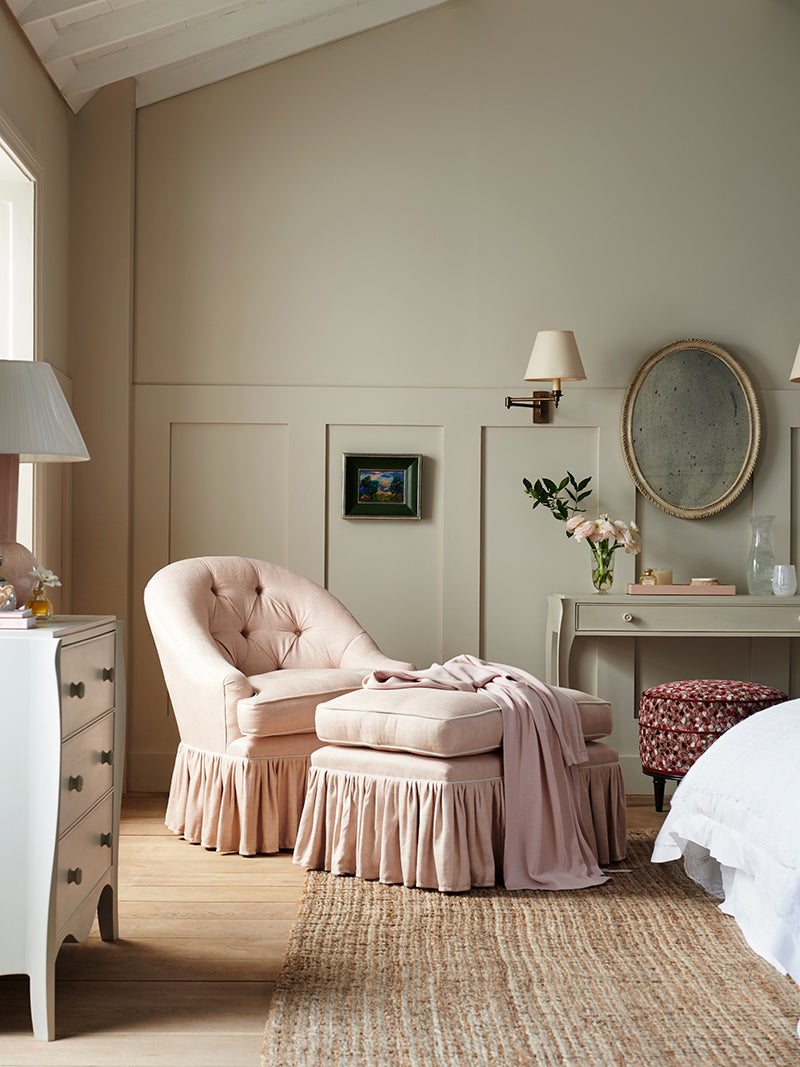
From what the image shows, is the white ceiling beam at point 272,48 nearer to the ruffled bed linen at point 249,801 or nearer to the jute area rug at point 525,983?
the ruffled bed linen at point 249,801

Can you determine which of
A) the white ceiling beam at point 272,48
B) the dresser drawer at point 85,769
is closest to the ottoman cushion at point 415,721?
the dresser drawer at point 85,769

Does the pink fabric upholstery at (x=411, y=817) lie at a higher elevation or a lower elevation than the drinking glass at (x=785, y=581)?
lower

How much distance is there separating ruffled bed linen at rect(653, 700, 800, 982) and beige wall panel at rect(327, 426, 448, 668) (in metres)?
1.73

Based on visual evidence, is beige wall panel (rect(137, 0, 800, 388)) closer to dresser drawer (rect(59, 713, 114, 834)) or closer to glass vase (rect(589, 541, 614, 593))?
glass vase (rect(589, 541, 614, 593))

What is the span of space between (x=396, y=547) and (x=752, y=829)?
7.51ft

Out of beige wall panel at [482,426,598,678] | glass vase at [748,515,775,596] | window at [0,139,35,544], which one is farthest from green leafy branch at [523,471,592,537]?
window at [0,139,35,544]

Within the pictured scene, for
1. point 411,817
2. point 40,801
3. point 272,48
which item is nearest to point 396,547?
point 411,817

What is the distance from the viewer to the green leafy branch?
4.25 m

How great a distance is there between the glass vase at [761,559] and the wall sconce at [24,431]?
9.50 ft

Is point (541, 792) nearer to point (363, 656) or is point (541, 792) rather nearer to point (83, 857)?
point (363, 656)

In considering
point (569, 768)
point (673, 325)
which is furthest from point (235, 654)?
point (673, 325)

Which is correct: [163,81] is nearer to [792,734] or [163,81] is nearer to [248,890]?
[248,890]

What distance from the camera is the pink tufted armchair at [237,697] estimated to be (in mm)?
3275

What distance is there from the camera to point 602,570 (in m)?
4.16
